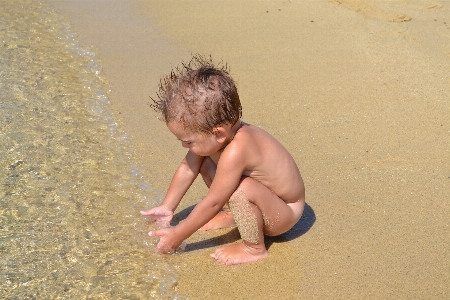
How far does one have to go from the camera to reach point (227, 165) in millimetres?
2898

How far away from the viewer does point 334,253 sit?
3127mm

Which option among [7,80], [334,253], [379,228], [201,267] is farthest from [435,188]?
[7,80]

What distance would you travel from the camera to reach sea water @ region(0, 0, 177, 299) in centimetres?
294

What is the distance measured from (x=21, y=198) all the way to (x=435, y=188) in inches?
94.0

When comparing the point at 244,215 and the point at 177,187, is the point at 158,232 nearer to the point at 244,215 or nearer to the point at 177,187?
the point at 177,187

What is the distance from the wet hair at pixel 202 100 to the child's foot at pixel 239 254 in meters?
0.65

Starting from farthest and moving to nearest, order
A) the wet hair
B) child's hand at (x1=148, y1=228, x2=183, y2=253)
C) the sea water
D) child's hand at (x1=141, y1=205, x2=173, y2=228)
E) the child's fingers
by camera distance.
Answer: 1. child's hand at (x1=141, y1=205, x2=173, y2=228)
2. the child's fingers
3. child's hand at (x1=148, y1=228, x2=183, y2=253)
4. the sea water
5. the wet hair

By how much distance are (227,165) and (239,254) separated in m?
0.50

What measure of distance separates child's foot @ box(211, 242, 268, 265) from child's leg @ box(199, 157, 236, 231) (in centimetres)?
28

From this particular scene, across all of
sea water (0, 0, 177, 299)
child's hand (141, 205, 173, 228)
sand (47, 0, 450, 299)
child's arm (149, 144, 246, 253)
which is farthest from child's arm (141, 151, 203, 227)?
child's arm (149, 144, 246, 253)

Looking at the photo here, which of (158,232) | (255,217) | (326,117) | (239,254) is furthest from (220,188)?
(326,117)

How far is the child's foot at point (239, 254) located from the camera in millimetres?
3084

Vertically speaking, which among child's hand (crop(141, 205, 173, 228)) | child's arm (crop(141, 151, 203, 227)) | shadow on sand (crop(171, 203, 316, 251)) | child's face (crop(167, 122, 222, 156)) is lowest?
shadow on sand (crop(171, 203, 316, 251))

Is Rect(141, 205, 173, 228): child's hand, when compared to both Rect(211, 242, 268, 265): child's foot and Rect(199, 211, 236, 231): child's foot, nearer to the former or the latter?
Rect(199, 211, 236, 231): child's foot
